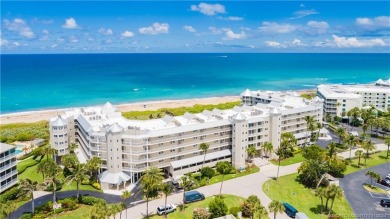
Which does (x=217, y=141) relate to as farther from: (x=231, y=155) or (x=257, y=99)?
(x=257, y=99)

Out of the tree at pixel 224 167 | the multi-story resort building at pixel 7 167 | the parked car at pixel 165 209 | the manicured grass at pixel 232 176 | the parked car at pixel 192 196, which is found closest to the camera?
the parked car at pixel 165 209

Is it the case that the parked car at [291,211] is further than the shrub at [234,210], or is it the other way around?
the parked car at [291,211]

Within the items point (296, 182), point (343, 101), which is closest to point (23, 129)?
point (296, 182)

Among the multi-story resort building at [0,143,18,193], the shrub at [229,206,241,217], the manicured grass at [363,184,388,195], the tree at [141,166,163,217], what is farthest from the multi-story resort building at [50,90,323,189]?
the manicured grass at [363,184,388,195]

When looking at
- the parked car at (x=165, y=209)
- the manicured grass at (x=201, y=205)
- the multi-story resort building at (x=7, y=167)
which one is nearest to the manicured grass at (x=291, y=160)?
the manicured grass at (x=201, y=205)

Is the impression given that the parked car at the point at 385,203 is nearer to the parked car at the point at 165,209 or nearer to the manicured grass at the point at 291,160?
the manicured grass at the point at 291,160

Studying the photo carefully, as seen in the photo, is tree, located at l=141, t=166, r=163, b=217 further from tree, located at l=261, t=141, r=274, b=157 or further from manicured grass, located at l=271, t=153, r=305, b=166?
manicured grass, located at l=271, t=153, r=305, b=166
